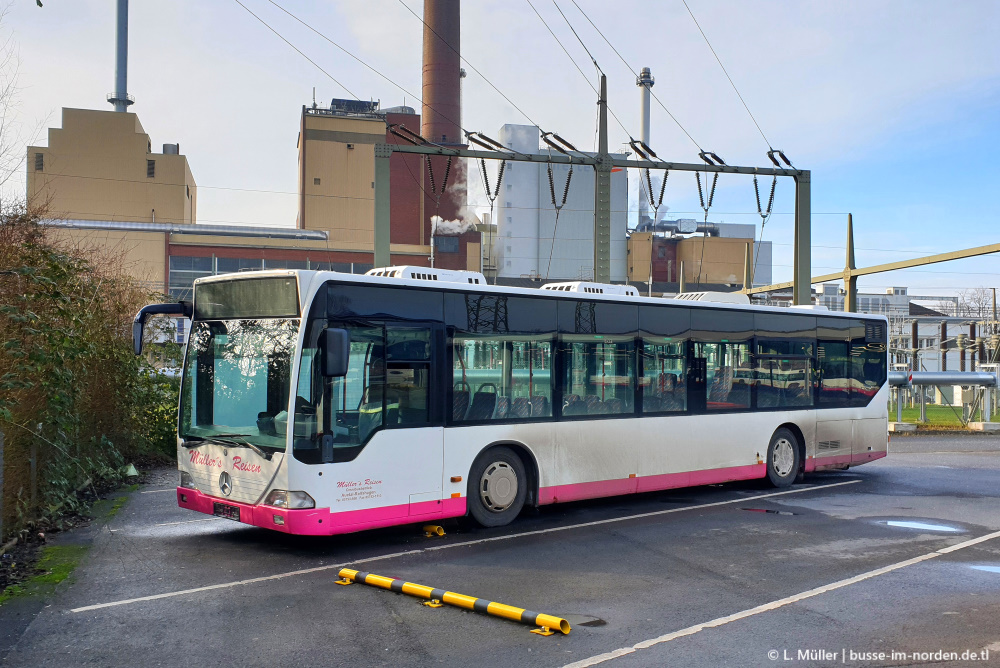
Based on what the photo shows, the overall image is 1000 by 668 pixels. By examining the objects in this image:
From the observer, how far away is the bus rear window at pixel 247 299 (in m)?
8.45

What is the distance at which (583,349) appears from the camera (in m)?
10.8

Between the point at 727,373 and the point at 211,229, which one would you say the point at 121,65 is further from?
the point at 727,373

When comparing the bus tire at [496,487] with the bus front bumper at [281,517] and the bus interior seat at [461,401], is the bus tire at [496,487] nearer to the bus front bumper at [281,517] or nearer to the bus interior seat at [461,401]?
the bus interior seat at [461,401]

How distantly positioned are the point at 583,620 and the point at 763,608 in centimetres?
144

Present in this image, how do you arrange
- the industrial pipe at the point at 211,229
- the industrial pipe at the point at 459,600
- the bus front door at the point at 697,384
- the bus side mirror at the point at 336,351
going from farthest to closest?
the industrial pipe at the point at 211,229 < the bus front door at the point at 697,384 < the bus side mirror at the point at 336,351 < the industrial pipe at the point at 459,600

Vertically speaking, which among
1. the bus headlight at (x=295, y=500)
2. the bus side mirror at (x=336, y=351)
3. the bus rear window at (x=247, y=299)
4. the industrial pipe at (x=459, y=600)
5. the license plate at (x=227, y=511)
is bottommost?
the industrial pipe at (x=459, y=600)

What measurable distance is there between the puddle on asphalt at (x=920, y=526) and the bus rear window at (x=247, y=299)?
7.39 metres

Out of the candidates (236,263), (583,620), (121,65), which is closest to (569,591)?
(583,620)

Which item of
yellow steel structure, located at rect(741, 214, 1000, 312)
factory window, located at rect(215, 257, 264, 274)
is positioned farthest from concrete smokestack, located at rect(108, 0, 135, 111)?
yellow steel structure, located at rect(741, 214, 1000, 312)

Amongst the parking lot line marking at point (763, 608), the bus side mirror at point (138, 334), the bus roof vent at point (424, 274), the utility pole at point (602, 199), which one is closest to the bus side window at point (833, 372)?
the parking lot line marking at point (763, 608)

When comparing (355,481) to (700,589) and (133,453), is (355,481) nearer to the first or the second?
(700,589)

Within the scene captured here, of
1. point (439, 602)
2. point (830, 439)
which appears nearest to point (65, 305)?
point (439, 602)

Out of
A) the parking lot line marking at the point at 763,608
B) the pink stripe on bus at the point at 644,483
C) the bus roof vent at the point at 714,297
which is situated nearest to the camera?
the parking lot line marking at the point at 763,608

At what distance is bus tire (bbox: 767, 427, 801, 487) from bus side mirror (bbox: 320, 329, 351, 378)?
7.94 metres
